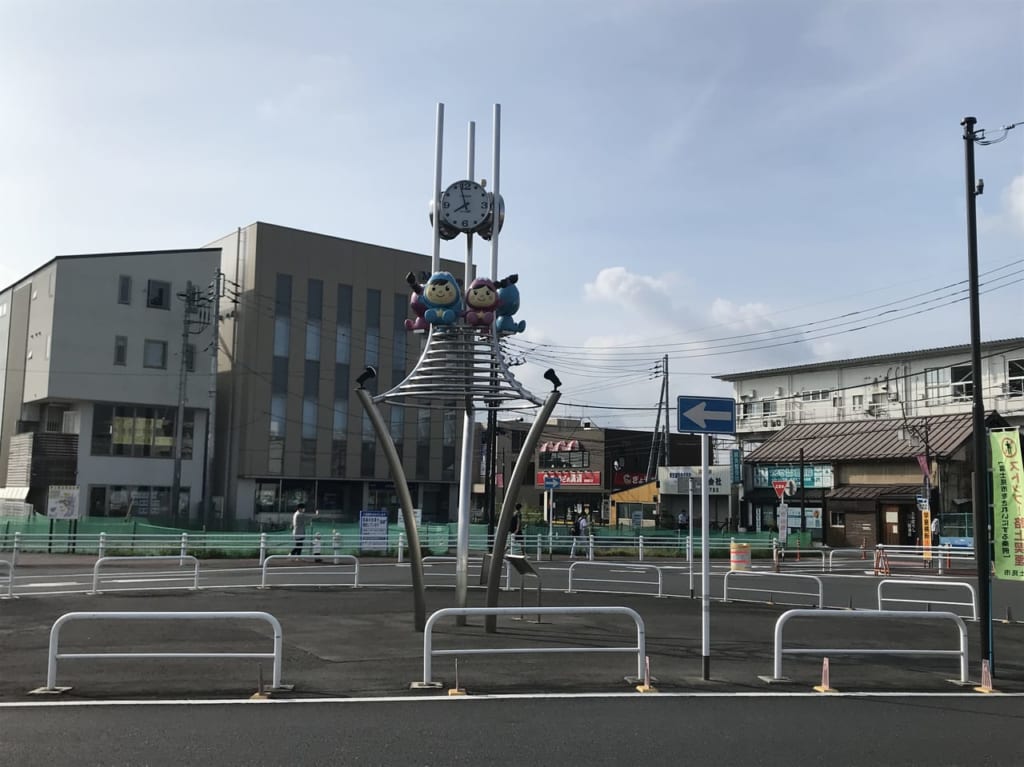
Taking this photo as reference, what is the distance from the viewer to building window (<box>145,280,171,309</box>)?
45.6m

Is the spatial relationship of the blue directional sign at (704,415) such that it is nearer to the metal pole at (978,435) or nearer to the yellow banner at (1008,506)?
the metal pole at (978,435)

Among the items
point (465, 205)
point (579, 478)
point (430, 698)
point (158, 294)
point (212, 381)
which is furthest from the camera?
point (579, 478)

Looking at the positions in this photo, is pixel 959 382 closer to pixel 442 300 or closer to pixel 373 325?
pixel 373 325

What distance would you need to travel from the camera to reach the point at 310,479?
170 ft

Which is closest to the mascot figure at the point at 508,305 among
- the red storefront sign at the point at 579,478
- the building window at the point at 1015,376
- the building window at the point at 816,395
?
the building window at the point at 1015,376

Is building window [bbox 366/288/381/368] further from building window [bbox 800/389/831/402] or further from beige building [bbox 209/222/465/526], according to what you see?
building window [bbox 800/389/831/402]

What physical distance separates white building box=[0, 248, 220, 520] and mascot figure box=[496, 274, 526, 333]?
34553 millimetres

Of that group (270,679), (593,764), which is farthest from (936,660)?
(270,679)

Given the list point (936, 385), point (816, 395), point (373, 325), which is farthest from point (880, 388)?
point (373, 325)

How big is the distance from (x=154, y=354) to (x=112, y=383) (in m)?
2.51

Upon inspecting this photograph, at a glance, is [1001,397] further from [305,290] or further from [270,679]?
[270,679]

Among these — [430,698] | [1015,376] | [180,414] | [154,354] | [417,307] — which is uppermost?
[1015,376]

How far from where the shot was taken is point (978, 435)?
405 inches

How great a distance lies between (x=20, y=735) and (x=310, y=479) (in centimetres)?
4539
